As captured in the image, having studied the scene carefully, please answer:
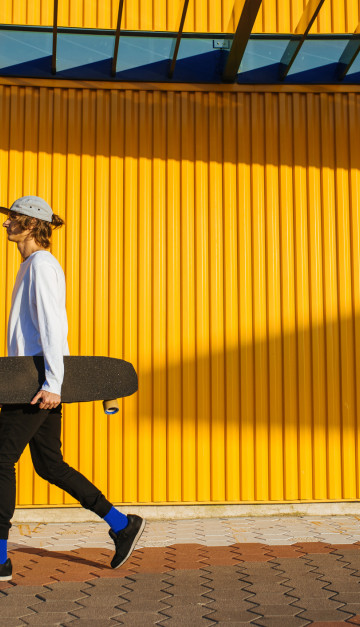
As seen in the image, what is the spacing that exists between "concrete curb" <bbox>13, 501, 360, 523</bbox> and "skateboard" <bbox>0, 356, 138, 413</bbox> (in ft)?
7.00

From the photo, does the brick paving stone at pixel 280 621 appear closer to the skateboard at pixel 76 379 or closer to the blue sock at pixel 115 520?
the blue sock at pixel 115 520

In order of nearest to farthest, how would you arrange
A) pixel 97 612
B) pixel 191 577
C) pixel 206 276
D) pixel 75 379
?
pixel 97 612, pixel 191 577, pixel 75 379, pixel 206 276

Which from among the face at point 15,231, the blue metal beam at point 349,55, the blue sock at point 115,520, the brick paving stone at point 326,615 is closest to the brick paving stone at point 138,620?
the brick paving stone at point 326,615

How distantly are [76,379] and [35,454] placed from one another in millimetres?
479

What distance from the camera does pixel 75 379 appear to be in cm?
377

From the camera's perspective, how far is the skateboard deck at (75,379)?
3.56 m

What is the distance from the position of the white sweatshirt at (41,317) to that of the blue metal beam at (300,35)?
314 centimetres

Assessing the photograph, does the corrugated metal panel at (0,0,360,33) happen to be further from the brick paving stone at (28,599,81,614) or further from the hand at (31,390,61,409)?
the brick paving stone at (28,599,81,614)

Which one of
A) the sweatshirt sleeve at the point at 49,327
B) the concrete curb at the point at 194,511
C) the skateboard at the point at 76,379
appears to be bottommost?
the concrete curb at the point at 194,511

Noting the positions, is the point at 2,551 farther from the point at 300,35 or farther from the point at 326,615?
the point at 300,35

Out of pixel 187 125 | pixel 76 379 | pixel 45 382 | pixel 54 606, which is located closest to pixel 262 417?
pixel 76 379

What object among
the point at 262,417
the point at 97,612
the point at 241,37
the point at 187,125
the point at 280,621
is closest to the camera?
the point at 280,621

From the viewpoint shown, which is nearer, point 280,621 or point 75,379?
point 280,621

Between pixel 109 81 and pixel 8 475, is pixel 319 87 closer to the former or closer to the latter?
pixel 109 81
